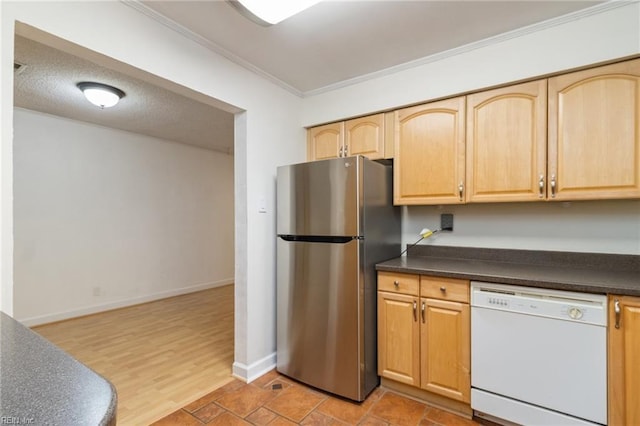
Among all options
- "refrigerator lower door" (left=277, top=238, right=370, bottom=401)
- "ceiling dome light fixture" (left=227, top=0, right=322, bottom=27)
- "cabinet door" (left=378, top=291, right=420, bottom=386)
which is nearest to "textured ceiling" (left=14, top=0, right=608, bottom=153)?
"ceiling dome light fixture" (left=227, top=0, right=322, bottom=27)

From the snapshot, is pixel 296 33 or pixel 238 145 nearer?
pixel 296 33

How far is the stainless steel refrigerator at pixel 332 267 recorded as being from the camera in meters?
1.97

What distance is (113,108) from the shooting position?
3242 mm

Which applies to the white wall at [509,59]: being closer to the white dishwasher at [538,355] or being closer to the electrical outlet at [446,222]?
the electrical outlet at [446,222]

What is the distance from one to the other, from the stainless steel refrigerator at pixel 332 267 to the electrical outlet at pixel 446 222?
43 centimetres

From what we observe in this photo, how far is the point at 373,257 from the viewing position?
2100 mm

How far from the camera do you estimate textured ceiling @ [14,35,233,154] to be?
2262 mm

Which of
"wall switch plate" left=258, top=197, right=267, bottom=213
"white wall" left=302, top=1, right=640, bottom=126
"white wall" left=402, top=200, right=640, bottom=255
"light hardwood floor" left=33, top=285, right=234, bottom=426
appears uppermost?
"white wall" left=302, top=1, right=640, bottom=126

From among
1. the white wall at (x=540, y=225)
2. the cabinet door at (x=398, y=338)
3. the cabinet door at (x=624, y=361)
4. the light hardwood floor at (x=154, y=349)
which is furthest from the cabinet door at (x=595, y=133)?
the light hardwood floor at (x=154, y=349)

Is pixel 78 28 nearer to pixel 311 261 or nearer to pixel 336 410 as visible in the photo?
pixel 311 261

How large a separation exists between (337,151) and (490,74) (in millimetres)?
1244

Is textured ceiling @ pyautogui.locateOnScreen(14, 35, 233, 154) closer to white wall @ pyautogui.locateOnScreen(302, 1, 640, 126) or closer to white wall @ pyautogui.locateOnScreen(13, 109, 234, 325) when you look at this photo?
white wall @ pyautogui.locateOnScreen(13, 109, 234, 325)

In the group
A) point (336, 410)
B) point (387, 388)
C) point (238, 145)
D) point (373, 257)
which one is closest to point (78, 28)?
point (238, 145)

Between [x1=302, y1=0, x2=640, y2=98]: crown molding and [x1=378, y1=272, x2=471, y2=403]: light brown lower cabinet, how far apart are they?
1.56 metres
